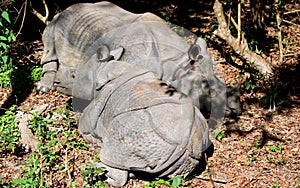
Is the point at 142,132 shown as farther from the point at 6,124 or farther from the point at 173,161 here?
the point at 6,124

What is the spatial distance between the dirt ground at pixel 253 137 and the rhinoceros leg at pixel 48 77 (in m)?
0.13

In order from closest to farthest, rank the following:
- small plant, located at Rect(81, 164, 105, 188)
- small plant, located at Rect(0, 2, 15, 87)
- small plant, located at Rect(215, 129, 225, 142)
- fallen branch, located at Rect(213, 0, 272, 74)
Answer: small plant, located at Rect(81, 164, 105, 188) → small plant, located at Rect(215, 129, 225, 142) → fallen branch, located at Rect(213, 0, 272, 74) → small plant, located at Rect(0, 2, 15, 87)

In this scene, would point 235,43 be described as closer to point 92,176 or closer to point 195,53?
point 195,53

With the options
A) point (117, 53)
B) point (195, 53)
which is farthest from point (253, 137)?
point (117, 53)

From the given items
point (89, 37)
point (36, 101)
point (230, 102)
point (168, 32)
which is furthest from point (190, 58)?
point (36, 101)

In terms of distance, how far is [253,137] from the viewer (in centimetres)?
752

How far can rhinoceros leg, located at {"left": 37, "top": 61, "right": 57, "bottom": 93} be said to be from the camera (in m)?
8.66

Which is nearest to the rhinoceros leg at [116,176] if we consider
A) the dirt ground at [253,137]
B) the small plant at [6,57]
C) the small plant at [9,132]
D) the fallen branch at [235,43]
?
the dirt ground at [253,137]

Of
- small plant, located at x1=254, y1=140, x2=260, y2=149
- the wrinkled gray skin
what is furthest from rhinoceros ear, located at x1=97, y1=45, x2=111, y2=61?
small plant, located at x1=254, y1=140, x2=260, y2=149

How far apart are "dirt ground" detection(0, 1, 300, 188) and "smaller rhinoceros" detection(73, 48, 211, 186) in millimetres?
352

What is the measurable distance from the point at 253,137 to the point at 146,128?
6.87ft

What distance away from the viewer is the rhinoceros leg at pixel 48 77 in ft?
28.4

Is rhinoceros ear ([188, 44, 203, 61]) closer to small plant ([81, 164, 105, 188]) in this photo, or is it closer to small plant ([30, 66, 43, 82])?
small plant ([81, 164, 105, 188])

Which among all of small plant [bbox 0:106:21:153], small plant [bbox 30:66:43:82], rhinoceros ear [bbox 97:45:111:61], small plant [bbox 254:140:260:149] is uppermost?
rhinoceros ear [bbox 97:45:111:61]
